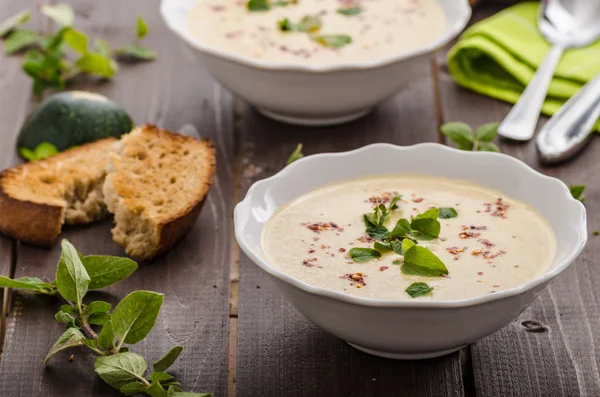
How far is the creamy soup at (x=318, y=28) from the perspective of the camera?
8.93ft

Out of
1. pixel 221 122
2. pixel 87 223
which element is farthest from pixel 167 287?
pixel 221 122

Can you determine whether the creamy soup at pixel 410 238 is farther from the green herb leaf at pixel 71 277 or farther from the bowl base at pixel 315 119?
the bowl base at pixel 315 119

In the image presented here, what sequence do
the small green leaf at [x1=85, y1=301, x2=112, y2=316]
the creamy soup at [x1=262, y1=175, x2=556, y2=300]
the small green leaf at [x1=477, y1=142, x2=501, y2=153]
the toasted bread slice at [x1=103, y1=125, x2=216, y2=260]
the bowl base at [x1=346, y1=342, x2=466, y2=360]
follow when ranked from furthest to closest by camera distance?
the small green leaf at [x1=477, y1=142, x2=501, y2=153], the toasted bread slice at [x1=103, y1=125, x2=216, y2=260], the small green leaf at [x1=85, y1=301, x2=112, y2=316], the bowl base at [x1=346, y1=342, x2=466, y2=360], the creamy soup at [x1=262, y1=175, x2=556, y2=300]

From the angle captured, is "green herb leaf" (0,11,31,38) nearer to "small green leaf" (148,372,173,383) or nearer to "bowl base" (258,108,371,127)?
"bowl base" (258,108,371,127)

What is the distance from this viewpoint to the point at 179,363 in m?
1.93

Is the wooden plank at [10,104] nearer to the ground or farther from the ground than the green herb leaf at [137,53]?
farther from the ground

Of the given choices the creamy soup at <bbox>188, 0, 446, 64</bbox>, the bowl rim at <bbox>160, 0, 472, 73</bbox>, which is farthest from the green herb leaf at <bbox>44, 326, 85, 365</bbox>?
the creamy soup at <bbox>188, 0, 446, 64</bbox>

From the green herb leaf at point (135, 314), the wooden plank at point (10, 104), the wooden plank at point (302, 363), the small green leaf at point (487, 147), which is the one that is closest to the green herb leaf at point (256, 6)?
the wooden plank at point (10, 104)

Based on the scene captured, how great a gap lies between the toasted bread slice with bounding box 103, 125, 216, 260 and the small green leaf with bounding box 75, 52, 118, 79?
1.95ft

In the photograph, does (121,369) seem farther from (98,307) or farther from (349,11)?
(349,11)

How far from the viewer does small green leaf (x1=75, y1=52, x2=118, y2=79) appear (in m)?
3.02

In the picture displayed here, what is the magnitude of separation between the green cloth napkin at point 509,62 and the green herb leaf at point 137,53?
Answer: 980 mm

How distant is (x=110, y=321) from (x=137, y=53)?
60.0 inches

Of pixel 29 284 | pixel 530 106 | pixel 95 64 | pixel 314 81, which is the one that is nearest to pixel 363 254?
pixel 29 284
